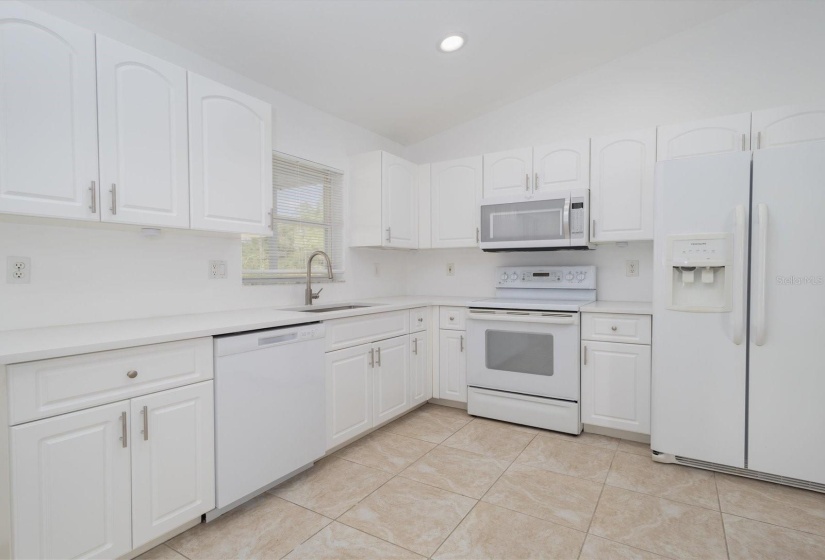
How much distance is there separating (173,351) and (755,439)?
113 inches

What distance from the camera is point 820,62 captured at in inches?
101

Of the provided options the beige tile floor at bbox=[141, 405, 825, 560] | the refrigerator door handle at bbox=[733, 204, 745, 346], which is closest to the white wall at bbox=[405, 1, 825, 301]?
the refrigerator door handle at bbox=[733, 204, 745, 346]

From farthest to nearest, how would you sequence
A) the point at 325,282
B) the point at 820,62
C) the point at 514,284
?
the point at 514,284, the point at 325,282, the point at 820,62

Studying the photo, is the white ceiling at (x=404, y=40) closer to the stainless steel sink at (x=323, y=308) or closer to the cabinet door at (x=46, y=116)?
the cabinet door at (x=46, y=116)

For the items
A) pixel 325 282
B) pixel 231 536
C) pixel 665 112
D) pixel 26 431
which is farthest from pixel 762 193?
pixel 26 431

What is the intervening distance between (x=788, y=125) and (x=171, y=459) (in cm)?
361

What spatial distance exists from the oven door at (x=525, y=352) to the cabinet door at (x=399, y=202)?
918 millimetres

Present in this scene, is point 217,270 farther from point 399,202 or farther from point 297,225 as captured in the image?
point 399,202

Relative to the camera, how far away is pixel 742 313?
6.99 feet

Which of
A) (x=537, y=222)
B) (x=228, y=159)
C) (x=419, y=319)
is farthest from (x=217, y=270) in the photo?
(x=537, y=222)

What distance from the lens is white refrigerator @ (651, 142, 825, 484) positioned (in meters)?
2.03

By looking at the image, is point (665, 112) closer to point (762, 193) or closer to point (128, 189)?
point (762, 193)

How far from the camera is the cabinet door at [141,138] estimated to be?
5.53ft

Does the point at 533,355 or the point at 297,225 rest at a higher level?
the point at 297,225
